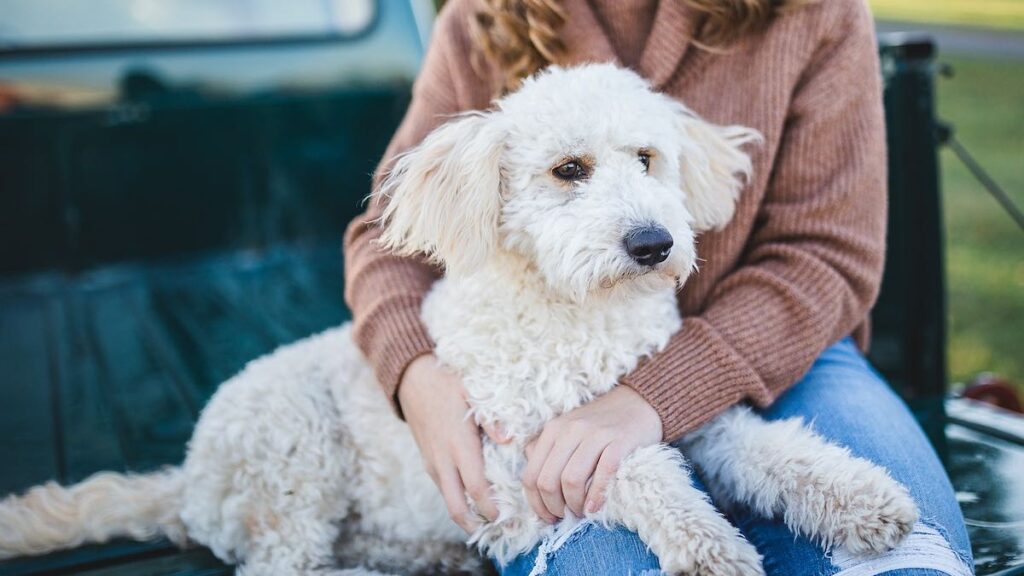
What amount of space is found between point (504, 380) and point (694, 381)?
1.28ft

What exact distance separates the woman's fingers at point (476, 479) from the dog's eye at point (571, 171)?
0.58 meters

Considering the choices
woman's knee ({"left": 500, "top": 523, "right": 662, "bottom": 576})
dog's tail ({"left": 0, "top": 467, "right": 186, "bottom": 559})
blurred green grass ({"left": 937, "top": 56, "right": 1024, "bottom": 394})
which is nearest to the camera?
woman's knee ({"left": 500, "top": 523, "right": 662, "bottom": 576})

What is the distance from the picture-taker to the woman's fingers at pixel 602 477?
65.0 inches

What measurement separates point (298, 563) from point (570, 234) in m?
0.95

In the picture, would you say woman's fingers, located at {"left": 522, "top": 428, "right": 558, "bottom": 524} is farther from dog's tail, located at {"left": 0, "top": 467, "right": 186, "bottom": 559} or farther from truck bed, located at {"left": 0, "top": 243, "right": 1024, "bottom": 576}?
dog's tail, located at {"left": 0, "top": 467, "right": 186, "bottom": 559}

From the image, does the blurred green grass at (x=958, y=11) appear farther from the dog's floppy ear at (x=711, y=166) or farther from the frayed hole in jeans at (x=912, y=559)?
the frayed hole in jeans at (x=912, y=559)

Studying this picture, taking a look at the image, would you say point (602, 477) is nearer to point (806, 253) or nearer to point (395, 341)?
point (395, 341)

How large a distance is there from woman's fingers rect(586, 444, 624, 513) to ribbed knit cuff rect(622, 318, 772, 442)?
5.8 inches

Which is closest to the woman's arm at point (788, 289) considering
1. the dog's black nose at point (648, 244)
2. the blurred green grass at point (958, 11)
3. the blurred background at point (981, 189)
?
the dog's black nose at point (648, 244)

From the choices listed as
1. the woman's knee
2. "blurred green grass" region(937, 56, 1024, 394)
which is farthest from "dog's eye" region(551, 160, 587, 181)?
"blurred green grass" region(937, 56, 1024, 394)

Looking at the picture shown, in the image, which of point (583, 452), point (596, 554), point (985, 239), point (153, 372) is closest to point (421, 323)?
point (583, 452)

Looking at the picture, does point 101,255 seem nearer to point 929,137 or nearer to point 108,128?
point 108,128

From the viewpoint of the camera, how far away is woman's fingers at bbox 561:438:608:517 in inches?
65.0

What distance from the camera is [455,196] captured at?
1.83m
